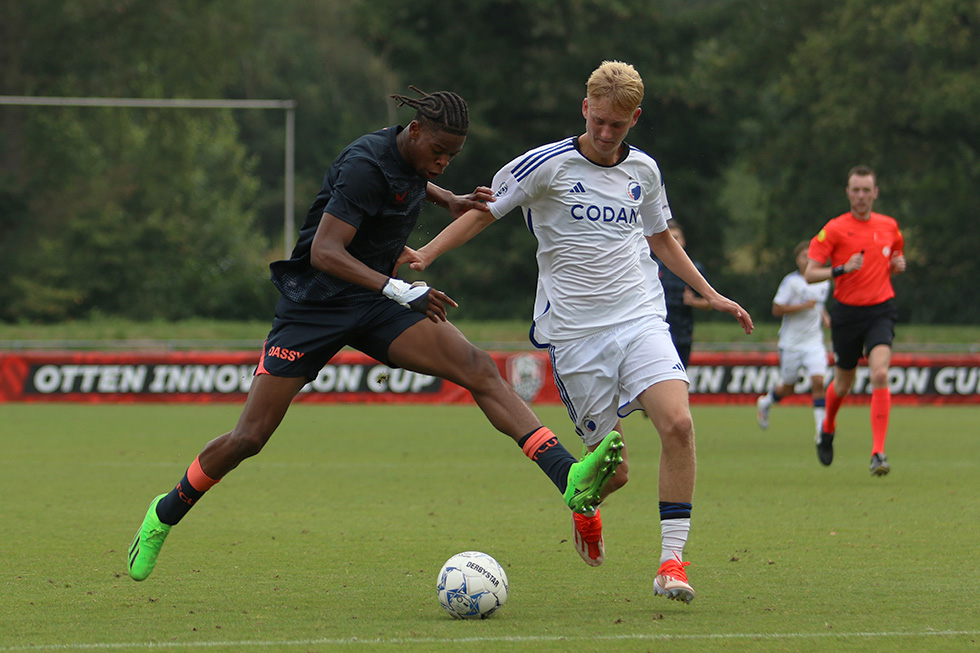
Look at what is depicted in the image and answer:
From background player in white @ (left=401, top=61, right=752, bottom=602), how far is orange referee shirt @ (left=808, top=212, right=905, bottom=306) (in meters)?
5.20

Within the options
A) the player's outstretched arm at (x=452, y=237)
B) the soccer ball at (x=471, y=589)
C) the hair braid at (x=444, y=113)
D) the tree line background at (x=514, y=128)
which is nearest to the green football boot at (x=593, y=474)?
the soccer ball at (x=471, y=589)

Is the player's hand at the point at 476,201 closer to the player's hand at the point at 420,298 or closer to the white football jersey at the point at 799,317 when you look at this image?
the player's hand at the point at 420,298

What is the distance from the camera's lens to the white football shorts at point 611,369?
5.97 m

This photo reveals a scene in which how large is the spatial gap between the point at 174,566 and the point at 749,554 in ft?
10.3

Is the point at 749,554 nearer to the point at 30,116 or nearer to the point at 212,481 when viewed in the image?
the point at 212,481

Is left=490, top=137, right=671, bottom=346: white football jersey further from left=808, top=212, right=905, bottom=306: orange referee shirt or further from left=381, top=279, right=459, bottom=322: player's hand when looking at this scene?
left=808, top=212, right=905, bottom=306: orange referee shirt

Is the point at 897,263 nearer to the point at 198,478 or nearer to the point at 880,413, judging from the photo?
the point at 880,413

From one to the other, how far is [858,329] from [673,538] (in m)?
6.06

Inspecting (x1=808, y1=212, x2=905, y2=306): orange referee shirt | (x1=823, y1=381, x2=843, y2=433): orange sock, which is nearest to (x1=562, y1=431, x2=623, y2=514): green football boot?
(x1=808, y1=212, x2=905, y2=306): orange referee shirt

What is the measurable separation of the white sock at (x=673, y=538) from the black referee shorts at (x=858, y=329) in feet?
18.8

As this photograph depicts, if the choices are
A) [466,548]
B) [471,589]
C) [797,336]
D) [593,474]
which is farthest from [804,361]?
[471,589]

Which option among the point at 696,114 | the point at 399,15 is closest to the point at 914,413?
the point at 696,114

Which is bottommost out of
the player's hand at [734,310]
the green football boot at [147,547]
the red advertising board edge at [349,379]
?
the red advertising board edge at [349,379]

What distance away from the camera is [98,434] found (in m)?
16.0
